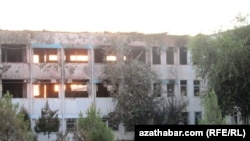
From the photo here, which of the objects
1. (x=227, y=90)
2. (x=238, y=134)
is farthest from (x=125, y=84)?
(x=238, y=134)

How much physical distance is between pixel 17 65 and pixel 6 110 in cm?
1728

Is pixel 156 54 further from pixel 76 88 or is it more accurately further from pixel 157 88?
pixel 76 88

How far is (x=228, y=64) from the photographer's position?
31.2m

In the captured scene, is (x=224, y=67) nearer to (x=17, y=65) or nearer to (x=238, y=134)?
(x=17, y=65)

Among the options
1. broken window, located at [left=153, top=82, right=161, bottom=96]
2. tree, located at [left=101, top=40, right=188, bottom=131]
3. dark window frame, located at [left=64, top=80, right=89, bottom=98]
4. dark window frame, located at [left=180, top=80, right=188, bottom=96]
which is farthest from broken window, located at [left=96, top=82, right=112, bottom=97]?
dark window frame, located at [left=180, top=80, right=188, bottom=96]

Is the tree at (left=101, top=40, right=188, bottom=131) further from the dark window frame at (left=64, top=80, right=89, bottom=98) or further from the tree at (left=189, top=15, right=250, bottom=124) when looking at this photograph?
the tree at (left=189, top=15, right=250, bottom=124)

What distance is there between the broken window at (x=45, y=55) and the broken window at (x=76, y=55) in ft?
2.93

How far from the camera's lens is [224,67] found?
103 ft

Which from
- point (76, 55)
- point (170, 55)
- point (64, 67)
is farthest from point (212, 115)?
point (170, 55)

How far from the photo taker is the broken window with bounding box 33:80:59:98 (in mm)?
35312

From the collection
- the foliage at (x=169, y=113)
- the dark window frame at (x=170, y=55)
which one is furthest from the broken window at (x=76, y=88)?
the dark window frame at (x=170, y=55)

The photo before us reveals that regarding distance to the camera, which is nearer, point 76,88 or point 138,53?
point 76,88

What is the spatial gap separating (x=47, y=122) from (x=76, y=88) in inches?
151

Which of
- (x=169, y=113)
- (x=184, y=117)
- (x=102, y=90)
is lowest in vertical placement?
(x=184, y=117)
